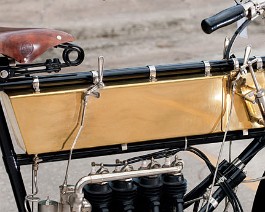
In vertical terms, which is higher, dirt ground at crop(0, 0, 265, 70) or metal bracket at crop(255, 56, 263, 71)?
dirt ground at crop(0, 0, 265, 70)

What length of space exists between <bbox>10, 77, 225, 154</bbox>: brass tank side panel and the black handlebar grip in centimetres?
30

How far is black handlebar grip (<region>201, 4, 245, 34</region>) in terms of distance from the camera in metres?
2.29

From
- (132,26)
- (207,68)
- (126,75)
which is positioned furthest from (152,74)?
(132,26)

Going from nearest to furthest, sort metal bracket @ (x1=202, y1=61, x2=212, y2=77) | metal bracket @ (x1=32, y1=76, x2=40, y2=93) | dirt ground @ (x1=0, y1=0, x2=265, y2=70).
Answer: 1. metal bracket @ (x1=32, y1=76, x2=40, y2=93)
2. metal bracket @ (x1=202, y1=61, x2=212, y2=77)
3. dirt ground @ (x1=0, y1=0, x2=265, y2=70)

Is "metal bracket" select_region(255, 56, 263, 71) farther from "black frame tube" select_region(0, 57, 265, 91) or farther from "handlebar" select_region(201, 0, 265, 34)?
"handlebar" select_region(201, 0, 265, 34)

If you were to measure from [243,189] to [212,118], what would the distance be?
89.0 inches

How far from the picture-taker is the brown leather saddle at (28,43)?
2391 millimetres

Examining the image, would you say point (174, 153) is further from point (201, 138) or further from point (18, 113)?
point (18, 113)

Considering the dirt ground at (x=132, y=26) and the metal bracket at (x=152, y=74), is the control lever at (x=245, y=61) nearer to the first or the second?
the metal bracket at (x=152, y=74)

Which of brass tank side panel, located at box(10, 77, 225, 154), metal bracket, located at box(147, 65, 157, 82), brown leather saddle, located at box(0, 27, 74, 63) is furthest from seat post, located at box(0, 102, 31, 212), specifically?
metal bracket, located at box(147, 65, 157, 82)

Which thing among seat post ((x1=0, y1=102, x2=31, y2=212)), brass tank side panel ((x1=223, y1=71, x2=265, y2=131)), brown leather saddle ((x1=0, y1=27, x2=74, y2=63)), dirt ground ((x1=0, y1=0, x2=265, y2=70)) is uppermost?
dirt ground ((x1=0, y1=0, x2=265, y2=70))

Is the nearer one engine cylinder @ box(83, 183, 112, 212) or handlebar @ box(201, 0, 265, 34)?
handlebar @ box(201, 0, 265, 34)

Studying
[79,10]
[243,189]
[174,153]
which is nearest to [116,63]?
[79,10]

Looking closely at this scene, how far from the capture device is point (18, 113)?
7.83ft
